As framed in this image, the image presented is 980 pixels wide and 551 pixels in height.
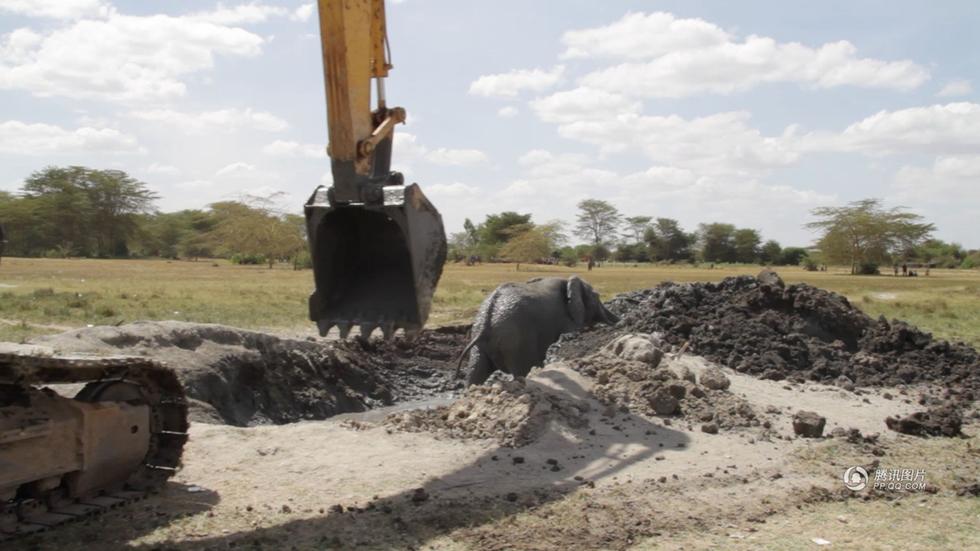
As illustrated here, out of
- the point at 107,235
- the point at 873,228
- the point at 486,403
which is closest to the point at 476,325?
the point at 486,403

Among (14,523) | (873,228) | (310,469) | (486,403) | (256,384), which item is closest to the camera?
(14,523)

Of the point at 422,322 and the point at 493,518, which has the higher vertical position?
the point at 422,322

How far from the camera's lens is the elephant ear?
12031mm

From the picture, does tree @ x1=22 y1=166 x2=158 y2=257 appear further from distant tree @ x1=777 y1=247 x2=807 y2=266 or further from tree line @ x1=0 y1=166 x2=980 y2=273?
distant tree @ x1=777 y1=247 x2=807 y2=266

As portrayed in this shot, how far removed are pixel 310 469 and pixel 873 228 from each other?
53897mm

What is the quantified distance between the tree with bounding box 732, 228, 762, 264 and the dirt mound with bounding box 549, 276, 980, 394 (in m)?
64.5

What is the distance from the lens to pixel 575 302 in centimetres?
1209

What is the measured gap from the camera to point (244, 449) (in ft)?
22.0

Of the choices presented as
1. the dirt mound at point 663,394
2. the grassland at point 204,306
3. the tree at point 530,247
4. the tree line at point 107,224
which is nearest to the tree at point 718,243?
the tree at point 530,247

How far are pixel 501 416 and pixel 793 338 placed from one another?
5066mm

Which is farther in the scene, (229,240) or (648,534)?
(229,240)

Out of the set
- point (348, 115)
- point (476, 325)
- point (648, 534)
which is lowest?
point (648, 534)

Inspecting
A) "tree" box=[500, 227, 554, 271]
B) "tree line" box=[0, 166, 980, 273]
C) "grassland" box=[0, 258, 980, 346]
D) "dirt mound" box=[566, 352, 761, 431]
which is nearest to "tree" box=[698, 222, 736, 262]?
"tree line" box=[0, 166, 980, 273]

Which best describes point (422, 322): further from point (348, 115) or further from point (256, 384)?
point (256, 384)
